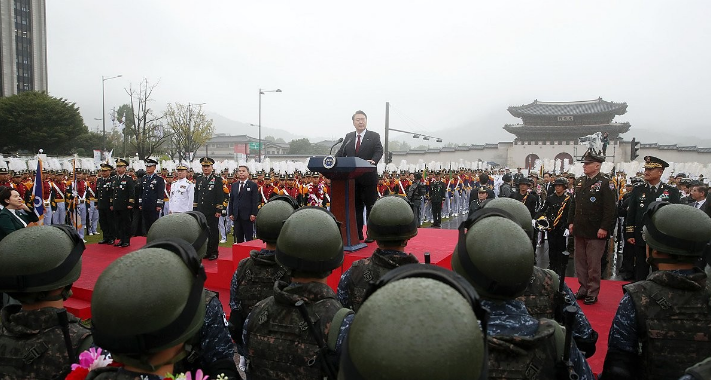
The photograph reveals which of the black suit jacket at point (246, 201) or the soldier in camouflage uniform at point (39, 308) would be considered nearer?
the soldier in camouflage uniform at point (39, 308)

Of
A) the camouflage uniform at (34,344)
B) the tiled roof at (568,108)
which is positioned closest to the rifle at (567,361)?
the camouflage uniform at (34,344)

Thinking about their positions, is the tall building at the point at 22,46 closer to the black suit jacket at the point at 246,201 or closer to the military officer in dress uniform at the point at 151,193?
the military officer in dress uniform at the point at 151,193

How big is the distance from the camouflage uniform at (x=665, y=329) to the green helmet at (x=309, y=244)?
1.70 metres

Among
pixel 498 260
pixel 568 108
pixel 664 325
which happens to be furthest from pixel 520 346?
pixel 568 108

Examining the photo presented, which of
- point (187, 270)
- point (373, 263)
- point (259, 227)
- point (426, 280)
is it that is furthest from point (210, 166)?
point (426, 280)

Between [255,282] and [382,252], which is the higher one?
[382,252]

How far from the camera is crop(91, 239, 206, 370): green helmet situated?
153 cm

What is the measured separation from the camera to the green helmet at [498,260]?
1.90 m

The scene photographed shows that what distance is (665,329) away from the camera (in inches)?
98.4

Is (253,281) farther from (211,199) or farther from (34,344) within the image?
(211,199)

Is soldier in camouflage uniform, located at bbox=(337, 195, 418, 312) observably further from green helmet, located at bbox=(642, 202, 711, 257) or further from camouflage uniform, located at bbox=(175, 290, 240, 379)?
green helmet, located at bbox=(642, 202, 711, 257)

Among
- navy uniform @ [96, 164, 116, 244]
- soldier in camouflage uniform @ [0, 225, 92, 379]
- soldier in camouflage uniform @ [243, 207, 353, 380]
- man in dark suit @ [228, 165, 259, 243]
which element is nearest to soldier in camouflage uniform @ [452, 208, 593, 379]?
soldier in camouflage uniform @ [243, 207, 353, 380]

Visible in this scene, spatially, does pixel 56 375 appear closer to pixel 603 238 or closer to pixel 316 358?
pixel 316 358

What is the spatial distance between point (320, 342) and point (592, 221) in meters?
5.14
